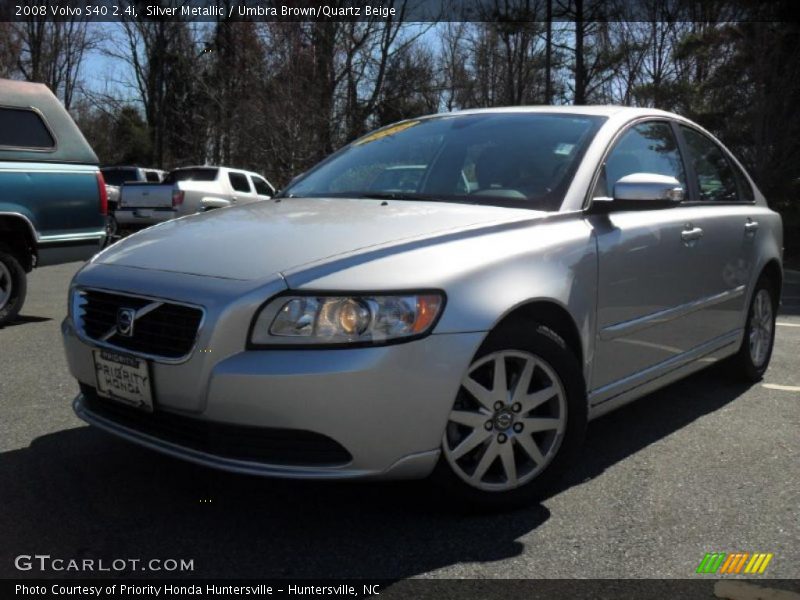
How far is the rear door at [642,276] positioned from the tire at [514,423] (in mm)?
319

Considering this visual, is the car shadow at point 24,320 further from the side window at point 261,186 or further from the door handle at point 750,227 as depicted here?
the side window at point 261,186

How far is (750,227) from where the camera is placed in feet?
15.3

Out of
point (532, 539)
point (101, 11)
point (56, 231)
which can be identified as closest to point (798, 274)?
point (56, 231)

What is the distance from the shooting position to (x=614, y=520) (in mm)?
2982

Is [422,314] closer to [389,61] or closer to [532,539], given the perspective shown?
[532,539]

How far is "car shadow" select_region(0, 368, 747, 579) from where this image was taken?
8.56ft

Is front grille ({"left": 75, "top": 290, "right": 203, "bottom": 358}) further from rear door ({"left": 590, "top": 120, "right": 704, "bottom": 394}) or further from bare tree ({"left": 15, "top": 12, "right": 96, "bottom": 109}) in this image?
bare tree ({"left": 15, "top": 12, "right": 96, "bottom": 109})

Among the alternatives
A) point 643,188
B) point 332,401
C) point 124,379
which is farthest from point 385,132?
point 332,401

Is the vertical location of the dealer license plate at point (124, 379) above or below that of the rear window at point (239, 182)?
below

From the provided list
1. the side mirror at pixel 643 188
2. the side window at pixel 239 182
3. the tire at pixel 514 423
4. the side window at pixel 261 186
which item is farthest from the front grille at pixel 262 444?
the side window at pixel 261 186

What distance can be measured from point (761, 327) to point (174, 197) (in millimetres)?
12765

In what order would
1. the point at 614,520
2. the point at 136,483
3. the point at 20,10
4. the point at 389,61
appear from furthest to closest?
1. the point at 20,10
2. the point at 389,61
3. the point at 136,483
4. the point at 614,520

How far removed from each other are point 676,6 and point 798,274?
59.0 feet

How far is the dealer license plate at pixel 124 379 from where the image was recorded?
2750 mm
